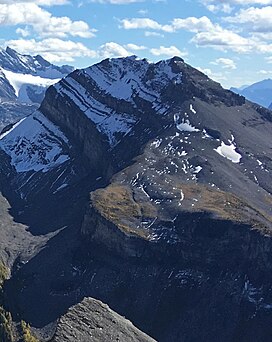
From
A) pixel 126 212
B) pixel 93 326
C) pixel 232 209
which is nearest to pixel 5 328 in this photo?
pixel 126 212

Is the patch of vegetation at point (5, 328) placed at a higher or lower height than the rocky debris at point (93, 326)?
lower

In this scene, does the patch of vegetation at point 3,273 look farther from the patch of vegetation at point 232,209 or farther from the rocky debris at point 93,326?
the rocky debris at point 93,326

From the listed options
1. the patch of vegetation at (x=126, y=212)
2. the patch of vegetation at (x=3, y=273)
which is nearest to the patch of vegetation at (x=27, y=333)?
the patch of vegetation at (x=3, y=273)

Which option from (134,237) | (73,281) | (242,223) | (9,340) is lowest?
(9,340)

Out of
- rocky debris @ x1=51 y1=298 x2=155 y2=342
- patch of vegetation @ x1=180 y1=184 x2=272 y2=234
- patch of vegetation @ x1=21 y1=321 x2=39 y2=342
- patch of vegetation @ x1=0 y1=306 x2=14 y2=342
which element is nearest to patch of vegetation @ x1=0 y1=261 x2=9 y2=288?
patch of vegetation @ x1=0 y1=306 x2=14 y2=342

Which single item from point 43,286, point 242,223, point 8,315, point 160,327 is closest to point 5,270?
point 43,286

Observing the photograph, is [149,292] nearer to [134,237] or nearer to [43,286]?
[134,237]
